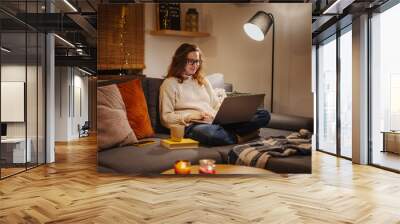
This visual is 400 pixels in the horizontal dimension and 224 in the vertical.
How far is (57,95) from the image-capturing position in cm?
1285

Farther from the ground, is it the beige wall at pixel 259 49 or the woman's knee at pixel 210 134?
the beige wall at pixel 259 49

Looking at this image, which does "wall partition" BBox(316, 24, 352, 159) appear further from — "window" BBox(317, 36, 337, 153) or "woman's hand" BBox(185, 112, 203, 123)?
"woman's hand" BBox(185, 112, 203, 123)

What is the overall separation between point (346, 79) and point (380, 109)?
4.13 ft

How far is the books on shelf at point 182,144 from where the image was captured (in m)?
4.81

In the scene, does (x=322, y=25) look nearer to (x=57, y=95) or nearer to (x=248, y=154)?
(x=248, y=154)

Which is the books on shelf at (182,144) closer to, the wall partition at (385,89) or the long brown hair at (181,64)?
the long brown hair at (181,64)

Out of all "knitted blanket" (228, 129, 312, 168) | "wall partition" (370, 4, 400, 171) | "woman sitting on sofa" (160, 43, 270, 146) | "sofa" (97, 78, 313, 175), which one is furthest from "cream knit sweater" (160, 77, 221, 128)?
"wall partition" (370, 4, 400, 171)

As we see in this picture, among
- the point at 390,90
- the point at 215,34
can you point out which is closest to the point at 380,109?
the point at 390,90

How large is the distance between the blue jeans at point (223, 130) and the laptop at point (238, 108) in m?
0.05

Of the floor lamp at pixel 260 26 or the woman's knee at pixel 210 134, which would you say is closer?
the woman's knee at pixel 210 134

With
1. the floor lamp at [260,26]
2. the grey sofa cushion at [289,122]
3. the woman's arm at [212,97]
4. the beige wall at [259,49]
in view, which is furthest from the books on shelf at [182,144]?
the floor lamp at [260,26]

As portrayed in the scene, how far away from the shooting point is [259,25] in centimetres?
493

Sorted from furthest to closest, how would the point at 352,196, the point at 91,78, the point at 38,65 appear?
the point at 91,78, the point at 38,65, the point at 352,196

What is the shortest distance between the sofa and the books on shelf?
44 millimetres
